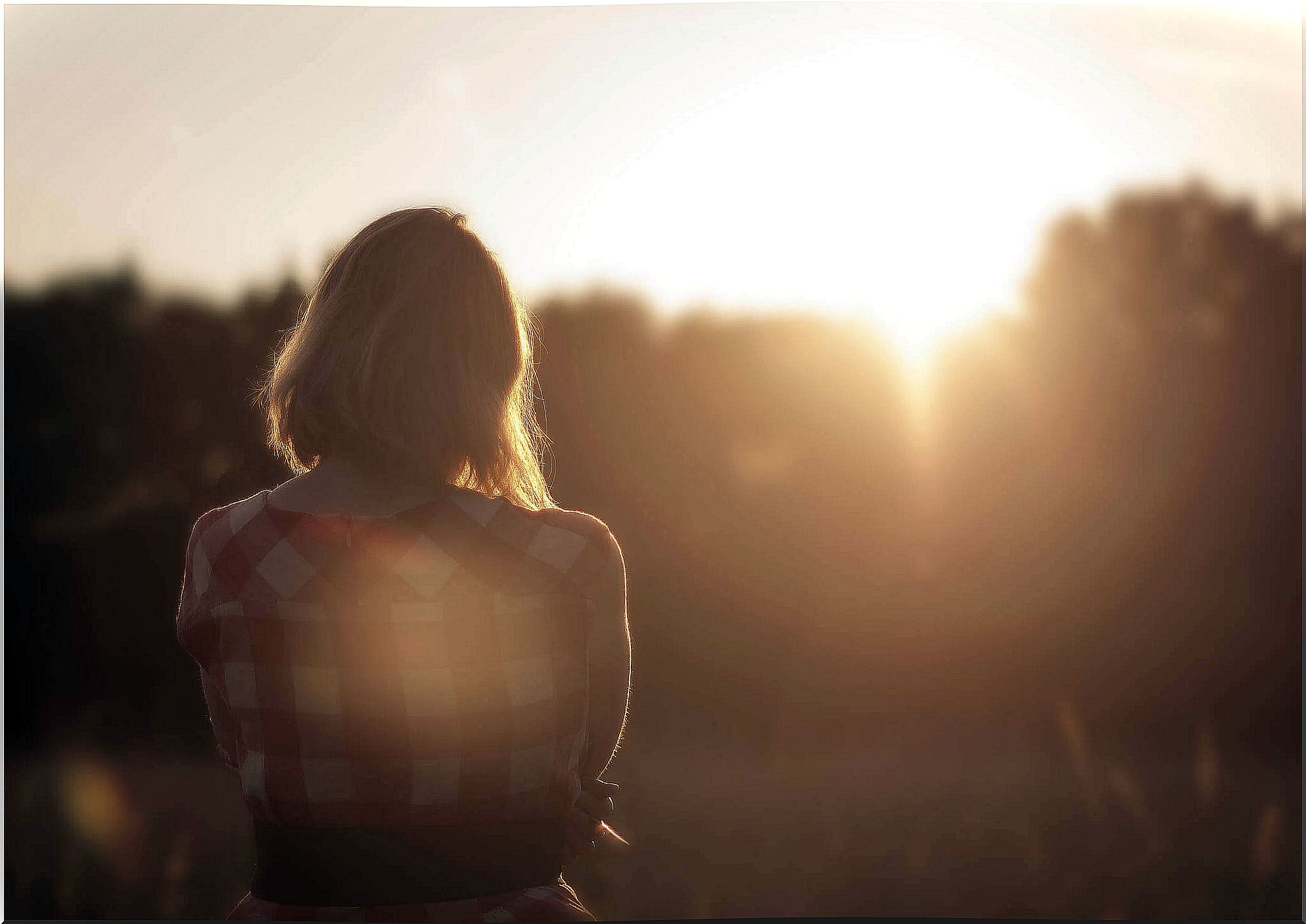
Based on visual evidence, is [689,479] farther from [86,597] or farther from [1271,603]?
[1271,603]

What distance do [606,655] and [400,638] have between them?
241 millimetres

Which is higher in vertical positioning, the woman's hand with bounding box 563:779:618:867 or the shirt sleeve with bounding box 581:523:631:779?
the shirt sleeve with bounding box 581:523:631:779

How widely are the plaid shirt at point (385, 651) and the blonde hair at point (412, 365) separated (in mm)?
76

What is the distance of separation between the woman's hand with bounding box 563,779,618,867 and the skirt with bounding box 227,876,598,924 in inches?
2.2

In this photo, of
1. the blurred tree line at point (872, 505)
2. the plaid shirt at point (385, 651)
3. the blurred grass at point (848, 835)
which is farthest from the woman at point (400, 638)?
the blurred tree line at point (872, 505)

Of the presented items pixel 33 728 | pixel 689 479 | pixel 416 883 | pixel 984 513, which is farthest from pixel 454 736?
pixel 984 513

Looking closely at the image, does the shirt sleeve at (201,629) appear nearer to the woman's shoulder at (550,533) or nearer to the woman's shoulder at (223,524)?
the woman's shoulder at (223,524)

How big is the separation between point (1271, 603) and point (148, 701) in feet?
25.3

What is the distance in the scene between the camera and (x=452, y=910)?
1.04 metres

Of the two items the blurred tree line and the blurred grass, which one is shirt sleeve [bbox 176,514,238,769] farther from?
the blurred tree line

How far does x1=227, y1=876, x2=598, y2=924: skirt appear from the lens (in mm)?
1032

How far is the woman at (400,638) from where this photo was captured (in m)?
0.99

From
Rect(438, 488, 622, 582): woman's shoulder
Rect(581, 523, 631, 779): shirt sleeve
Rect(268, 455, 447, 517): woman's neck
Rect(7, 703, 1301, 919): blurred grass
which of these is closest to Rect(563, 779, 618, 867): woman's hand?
Rect(581, 523, 631, 779): shirt sleeve

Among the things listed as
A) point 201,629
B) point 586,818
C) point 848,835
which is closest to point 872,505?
point 848,835
